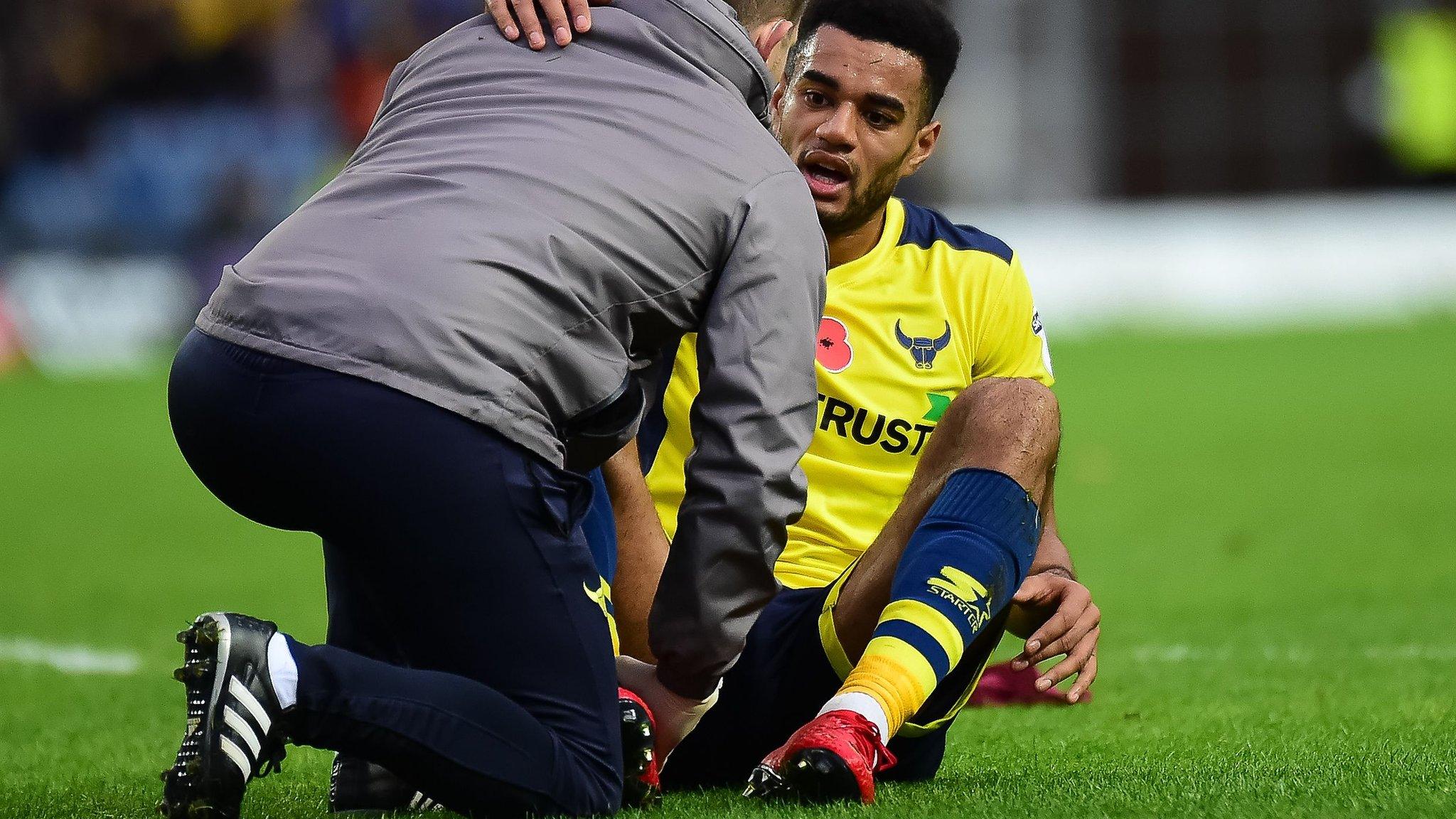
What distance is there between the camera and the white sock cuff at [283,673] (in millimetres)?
2621

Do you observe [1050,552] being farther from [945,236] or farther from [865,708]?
[945,236]

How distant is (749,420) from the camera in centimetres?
284

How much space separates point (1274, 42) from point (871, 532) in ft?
60.9

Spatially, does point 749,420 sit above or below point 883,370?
above

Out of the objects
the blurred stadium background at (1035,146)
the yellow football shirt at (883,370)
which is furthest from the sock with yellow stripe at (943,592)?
the blurred stadium background at (1035,146)

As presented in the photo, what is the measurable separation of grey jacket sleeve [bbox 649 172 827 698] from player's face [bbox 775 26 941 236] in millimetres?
840

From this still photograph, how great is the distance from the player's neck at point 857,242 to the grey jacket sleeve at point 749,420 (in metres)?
0.99

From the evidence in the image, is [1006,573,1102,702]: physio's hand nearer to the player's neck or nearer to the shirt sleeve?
the shirt sleeve

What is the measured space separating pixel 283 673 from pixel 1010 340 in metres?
1.70

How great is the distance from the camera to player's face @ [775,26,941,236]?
377 cm

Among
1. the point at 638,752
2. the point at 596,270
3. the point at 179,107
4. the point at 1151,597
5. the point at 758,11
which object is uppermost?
the point at 758,11

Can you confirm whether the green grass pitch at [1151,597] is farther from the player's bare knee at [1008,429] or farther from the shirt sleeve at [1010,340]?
the shirt sleeve at [1010,340]

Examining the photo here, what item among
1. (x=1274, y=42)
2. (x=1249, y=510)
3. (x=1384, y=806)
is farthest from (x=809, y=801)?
(x=1274, y=42)

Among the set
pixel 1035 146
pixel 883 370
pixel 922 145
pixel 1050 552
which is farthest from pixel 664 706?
pixel 1035 146
